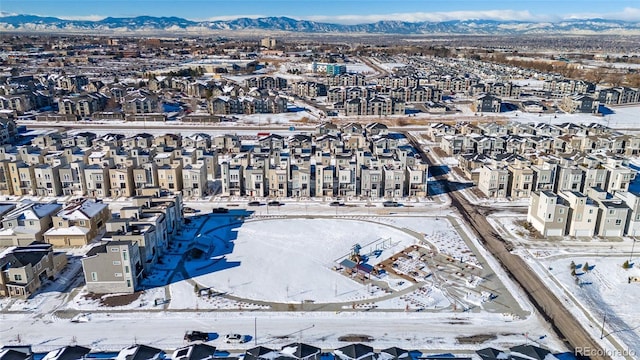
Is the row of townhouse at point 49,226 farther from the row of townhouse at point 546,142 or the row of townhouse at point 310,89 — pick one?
the row of townhouse at point 310,89

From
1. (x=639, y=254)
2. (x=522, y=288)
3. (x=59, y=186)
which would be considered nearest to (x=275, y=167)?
(x=59, y=186)

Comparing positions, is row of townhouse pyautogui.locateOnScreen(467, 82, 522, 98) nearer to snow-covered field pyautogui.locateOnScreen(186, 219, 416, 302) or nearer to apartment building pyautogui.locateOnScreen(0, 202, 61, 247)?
snow-covered field pyautogui.locateOnScreen(186, 219, 416, 302)

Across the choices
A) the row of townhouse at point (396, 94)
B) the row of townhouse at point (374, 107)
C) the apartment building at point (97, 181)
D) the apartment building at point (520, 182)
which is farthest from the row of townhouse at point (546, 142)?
the apartment building at point (97, 181)

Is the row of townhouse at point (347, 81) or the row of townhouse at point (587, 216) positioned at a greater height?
the row of townhouse at point (347, 81)

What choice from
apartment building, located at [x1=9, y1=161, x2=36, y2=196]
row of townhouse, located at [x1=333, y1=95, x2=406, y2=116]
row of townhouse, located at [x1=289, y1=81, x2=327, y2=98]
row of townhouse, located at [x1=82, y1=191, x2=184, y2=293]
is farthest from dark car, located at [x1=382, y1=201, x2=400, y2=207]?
row of townhouse, located at [x1=289, y1=81, x2=327, y2=98]

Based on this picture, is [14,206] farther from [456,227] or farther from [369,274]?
[456,227]

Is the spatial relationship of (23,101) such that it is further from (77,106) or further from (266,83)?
(266,83)
